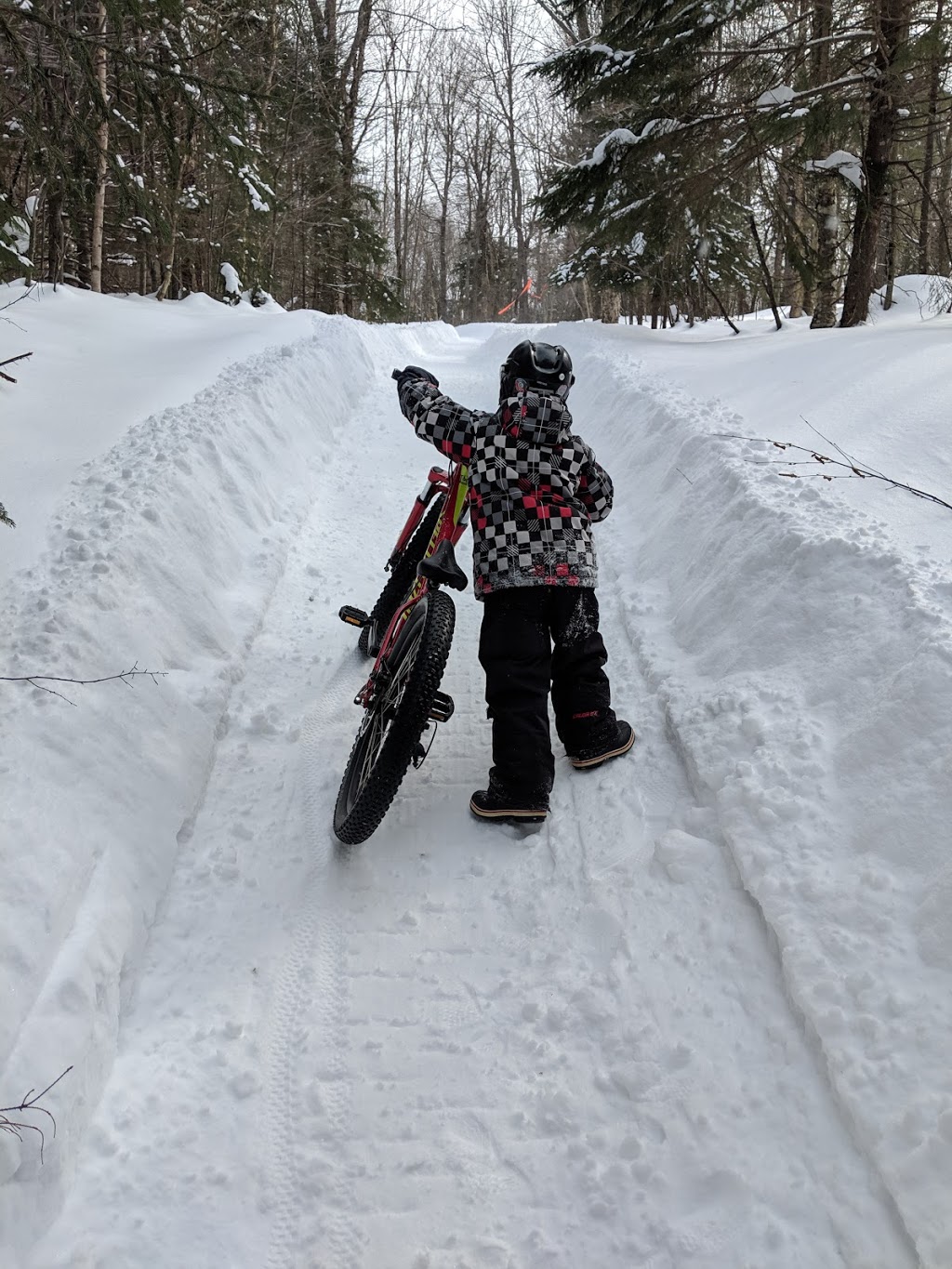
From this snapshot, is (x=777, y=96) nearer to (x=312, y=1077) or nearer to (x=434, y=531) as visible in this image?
(x=434, y=531)

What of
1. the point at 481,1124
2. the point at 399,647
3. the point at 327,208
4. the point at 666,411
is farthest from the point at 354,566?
the point at 327,208

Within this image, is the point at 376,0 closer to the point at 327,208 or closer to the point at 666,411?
the point at 327,208

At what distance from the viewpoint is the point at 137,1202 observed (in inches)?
68.2

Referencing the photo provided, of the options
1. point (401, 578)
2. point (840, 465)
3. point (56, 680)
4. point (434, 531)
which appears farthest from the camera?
point (840, 465)

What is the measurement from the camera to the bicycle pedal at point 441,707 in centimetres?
266

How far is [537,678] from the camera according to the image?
2941mm

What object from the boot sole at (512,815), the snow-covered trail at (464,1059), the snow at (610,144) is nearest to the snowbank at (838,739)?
the snow-covered trail at (464,1059)

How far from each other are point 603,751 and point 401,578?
146cm

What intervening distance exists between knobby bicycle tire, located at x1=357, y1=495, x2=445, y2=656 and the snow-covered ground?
241 mm

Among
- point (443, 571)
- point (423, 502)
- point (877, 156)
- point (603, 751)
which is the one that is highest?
point (877, 156)

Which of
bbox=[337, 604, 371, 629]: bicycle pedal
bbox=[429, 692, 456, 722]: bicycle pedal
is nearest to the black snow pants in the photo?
bbox=[429, 692, 456, 722]: bicycle pedal

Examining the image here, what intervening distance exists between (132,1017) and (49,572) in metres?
2.01

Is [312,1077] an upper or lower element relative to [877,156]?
lower

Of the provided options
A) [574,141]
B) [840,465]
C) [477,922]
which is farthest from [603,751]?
[574,141]
